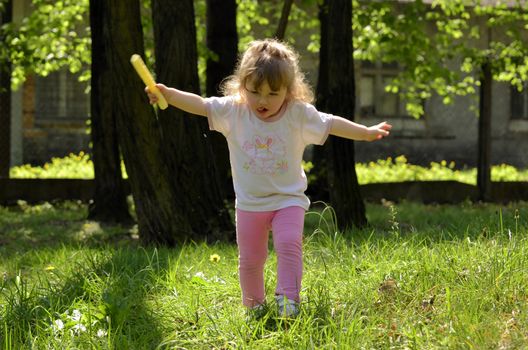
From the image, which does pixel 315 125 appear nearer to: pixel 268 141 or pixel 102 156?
pixel 268 141

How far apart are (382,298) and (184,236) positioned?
138 inches

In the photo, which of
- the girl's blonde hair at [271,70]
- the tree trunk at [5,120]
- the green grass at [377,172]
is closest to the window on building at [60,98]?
the green grass at [377,172]

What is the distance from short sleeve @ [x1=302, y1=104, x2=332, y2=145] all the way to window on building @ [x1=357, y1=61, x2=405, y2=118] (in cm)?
1678

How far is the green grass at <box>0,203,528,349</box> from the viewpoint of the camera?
12.4ft

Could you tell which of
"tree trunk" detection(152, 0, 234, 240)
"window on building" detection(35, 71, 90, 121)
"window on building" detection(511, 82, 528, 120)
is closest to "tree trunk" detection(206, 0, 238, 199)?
"tree trunk" detection(152, 0, 234, 240)

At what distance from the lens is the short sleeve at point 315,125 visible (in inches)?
175

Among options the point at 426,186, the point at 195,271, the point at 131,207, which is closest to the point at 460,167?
the point at 426,186

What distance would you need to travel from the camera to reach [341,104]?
8.54 metres

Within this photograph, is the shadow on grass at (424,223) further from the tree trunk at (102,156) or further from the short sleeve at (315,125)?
the tree trunk at (102,156)

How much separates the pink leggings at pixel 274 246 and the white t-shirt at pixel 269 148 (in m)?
0.06

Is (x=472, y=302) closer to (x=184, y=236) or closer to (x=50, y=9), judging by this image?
A: (x=184, y=236)

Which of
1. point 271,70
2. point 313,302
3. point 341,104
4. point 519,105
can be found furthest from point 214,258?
point 519,105

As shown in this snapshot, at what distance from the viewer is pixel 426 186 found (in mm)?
14703

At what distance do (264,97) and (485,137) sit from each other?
10.7m
